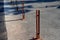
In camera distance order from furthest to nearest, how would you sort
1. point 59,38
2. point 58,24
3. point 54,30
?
point 58,24 → point 54,30 → point 59,38

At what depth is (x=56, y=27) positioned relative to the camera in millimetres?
10016

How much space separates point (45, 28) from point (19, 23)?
Result: 5.63 feet

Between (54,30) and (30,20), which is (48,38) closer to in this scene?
(54,30)

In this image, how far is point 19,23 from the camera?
35.9 ft

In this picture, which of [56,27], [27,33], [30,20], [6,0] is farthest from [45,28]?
[6,0]

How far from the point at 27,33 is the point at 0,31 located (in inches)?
53.4

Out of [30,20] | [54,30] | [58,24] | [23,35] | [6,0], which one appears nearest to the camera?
[23,35]

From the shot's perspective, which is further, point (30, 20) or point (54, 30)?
point (30, 20)

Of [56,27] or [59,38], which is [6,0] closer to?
[56,27]

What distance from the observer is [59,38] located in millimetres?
8242

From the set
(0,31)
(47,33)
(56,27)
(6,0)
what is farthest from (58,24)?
(6,0)

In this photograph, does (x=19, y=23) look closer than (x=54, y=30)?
No

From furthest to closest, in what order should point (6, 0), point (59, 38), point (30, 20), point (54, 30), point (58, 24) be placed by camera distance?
point (6, 0) → point (30, 20) → point (58, 24) → point (54, 30) → point (59, 38)

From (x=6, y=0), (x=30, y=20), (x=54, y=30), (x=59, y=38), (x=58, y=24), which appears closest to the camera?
(x=59, y=38)
